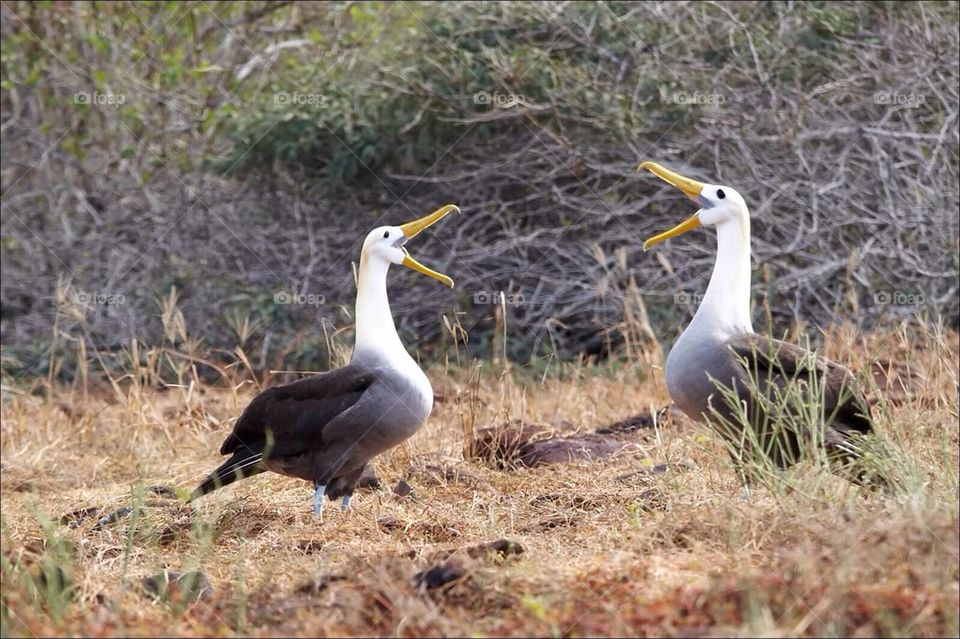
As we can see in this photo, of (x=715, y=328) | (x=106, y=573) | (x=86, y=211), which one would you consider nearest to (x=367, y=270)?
(x=715, y=328)

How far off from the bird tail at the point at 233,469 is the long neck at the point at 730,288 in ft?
5.48

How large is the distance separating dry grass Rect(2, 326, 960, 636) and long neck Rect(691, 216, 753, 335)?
0.45 meters

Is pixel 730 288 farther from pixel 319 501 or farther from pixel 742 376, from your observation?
pixel 319 501

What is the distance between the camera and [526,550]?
366cm

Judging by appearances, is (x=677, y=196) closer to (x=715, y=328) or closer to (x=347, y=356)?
(x=347, y=356)

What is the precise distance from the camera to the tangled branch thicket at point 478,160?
852 cm

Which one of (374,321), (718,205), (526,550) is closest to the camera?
(526,550)

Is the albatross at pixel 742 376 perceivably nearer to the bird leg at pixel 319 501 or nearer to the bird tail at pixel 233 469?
the bird leg at pixel 319 501

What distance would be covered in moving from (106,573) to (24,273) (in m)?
7.38

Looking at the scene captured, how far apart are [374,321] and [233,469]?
2.54ft

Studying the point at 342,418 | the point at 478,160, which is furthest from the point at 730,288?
the point at 478,160

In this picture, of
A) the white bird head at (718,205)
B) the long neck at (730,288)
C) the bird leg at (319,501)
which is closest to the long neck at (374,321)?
the bird leg at (319,501)

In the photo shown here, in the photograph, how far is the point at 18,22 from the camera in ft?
35.9

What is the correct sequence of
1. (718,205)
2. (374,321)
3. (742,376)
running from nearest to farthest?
1. (742,376)
2. (718,205)
3. (374,321)
